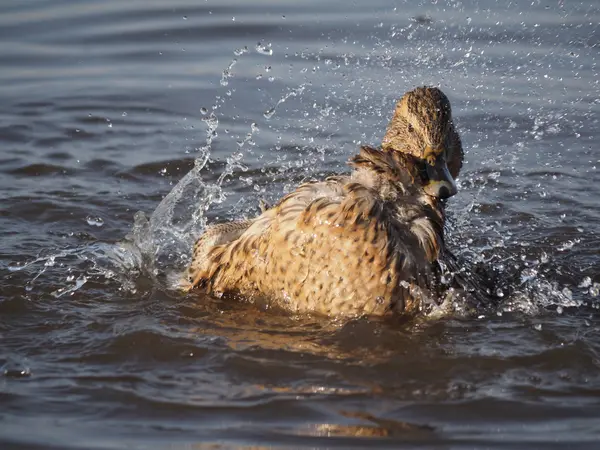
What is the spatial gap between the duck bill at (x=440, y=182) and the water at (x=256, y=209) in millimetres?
696

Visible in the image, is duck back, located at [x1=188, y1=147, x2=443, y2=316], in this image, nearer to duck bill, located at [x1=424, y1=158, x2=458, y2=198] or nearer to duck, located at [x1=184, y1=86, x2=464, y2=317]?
duck, located at [x1=184, y1=86, x2=464, y2=317]

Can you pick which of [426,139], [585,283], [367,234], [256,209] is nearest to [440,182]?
[426,139]

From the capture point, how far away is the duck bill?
17.9 ft

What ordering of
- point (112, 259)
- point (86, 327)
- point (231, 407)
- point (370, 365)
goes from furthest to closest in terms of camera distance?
point (112, 259) → point (86, 327) → point (370, 365) → point (231, 407)

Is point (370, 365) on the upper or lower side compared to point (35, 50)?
lower

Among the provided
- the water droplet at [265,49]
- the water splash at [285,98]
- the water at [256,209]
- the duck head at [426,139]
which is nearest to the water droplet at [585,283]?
the water at [256,209]

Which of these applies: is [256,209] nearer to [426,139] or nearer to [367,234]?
[426,139]

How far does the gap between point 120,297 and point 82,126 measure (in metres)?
3.47

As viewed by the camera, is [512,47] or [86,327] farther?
[512,47]

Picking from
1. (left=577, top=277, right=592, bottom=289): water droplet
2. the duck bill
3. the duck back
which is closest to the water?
(left=577, top=277, right=592, bottom=289): water droplet

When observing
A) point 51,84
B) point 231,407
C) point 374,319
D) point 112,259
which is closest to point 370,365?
point 374,319

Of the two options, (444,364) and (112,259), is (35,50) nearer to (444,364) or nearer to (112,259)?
(112,259)

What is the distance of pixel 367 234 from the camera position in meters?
5.37

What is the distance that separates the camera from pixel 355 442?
4.43 meters
